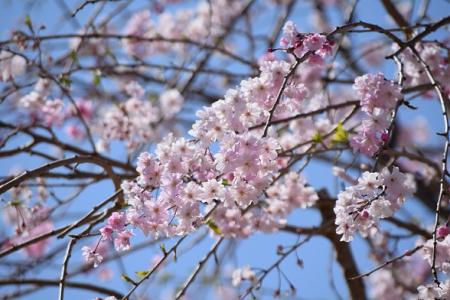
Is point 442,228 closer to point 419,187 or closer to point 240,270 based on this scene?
point 240,270

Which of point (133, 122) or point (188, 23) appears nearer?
point (133, 122)

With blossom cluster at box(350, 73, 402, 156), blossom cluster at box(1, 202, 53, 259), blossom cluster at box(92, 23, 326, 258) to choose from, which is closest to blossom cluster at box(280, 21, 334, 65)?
blossom cluster at box(92, 23, 326, 258)

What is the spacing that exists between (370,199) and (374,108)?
46 cm

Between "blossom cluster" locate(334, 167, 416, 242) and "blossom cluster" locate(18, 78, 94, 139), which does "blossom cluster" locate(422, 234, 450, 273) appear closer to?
"blossom cluster" locate(334, 167, 416, 242)

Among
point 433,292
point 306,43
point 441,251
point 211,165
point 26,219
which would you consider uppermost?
point 26,219

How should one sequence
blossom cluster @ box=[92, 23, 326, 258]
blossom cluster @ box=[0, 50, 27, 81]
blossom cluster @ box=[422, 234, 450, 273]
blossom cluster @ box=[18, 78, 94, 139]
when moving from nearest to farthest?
blossom cluster @ box=[92, 23, 326, 258]
blossom cluster @ box=[422, 234, 450, 273]
blossom cluster @ box=[0, 50, 27, 81]
blossom cluster @ box=[18, 78, 94, 139]

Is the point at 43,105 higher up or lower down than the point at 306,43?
higher up

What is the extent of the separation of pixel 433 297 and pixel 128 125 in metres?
2.49

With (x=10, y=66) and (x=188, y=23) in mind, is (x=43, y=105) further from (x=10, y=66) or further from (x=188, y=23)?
(x=188, y=23)

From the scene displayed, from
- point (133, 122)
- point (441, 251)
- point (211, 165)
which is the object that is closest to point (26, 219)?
point (133, 122)

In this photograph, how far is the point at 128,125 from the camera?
3.99m

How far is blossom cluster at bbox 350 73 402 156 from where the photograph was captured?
7.37 feet

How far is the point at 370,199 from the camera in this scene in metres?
2.04

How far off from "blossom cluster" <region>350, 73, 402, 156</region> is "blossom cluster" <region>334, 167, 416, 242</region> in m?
0.18
